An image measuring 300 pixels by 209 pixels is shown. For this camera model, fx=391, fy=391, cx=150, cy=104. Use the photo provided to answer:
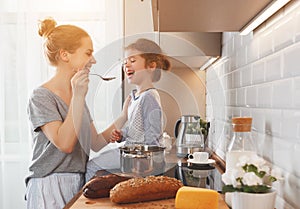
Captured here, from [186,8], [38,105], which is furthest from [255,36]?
[38,105]

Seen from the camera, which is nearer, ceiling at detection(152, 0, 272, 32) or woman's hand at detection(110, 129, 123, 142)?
ceiling at detection(152, 0, 272, 32)

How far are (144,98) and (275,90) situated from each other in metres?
0.72

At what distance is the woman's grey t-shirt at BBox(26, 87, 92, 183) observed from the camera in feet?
4.96

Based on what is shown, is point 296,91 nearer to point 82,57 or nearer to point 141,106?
point 141,106

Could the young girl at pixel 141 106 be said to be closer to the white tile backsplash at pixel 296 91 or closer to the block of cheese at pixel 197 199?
the block of cheese at pixel 197 199

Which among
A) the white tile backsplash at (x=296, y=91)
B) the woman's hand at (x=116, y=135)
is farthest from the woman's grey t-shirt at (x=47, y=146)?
the white tile backsplash at (x=296, y=91)

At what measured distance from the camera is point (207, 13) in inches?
42.9

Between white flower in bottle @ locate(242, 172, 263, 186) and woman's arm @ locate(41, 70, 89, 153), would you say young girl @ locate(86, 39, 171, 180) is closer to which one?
woman's arm @ locate(41, 70, 89, 153)

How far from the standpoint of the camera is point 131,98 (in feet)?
5.70

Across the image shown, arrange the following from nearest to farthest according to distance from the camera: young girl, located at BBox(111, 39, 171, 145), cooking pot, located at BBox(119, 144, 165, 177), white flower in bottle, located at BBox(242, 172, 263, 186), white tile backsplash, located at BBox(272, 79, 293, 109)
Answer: white flower in bottle, located at BBox(242, 172, 263, 186), white tile backsplash, located at BBox(272, 79, 293, 109), cooking pot, located at BBox(119, 144, 165, 177), young girl, located at BBox(111, 39, 171, 145)

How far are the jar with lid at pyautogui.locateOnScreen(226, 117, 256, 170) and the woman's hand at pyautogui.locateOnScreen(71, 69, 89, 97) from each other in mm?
834

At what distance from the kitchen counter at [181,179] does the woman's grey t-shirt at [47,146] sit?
375 mm

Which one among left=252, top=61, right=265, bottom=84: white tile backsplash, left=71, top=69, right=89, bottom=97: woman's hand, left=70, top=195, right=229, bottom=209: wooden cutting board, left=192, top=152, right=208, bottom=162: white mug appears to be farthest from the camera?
left=71, top=69, right=89, bottom=97: woman's hand

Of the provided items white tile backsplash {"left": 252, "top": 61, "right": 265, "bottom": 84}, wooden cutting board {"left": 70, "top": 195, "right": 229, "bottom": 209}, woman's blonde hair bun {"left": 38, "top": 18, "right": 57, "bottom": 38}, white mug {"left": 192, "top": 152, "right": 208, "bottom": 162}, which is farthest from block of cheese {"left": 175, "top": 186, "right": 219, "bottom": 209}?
woman's blonde hair bun {"left": 38, "top": 18, "right": 57, "bottom": 38}
